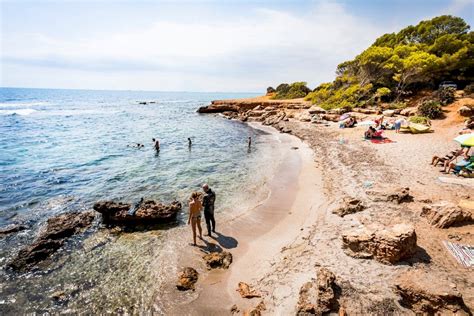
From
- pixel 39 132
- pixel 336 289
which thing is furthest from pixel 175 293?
pixel 39 132

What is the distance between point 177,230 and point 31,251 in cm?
507

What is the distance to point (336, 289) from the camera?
6.06m

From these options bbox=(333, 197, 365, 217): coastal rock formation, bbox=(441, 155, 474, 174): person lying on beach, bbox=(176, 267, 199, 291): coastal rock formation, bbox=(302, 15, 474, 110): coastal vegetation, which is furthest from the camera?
bbox=(302, 15, 474, 110): coastal vegetation

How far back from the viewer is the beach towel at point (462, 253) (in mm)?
6449

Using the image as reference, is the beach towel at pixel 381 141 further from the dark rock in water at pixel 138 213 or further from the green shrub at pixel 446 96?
the dark rock in water at pixel 138 213

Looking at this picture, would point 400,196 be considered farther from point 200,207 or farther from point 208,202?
point 200,207

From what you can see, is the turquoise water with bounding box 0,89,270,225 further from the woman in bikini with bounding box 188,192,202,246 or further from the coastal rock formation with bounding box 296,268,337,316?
the coastal rock formation with bounding box 296,268,337,316

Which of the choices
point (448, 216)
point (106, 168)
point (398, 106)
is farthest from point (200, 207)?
point (398, 106)

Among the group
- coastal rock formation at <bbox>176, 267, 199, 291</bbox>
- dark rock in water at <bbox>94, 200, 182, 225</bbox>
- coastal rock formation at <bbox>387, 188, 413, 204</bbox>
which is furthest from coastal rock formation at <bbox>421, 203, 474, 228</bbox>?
dark rock in water at <bbox>94, 200, 182, 225</bbox>

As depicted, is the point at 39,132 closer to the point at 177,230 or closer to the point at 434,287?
the point at 177,230

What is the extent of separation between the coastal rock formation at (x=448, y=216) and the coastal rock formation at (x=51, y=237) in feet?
43.7

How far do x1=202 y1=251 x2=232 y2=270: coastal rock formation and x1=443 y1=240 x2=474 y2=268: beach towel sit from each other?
20.9 ft

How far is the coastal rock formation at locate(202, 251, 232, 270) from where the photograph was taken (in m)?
8.20

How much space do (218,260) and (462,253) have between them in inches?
272
